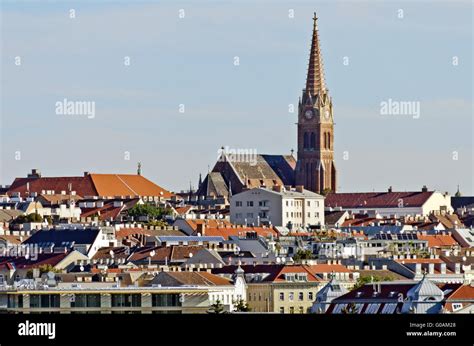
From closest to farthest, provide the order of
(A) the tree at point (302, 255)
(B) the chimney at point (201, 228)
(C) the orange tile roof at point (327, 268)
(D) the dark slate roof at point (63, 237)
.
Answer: (C) the orange tile roof at point (327, 268)
(A) the tree at point (302, 255)
(D) the dark slate roof at point (63, 237)
(B) the chimney at point (201, 228)

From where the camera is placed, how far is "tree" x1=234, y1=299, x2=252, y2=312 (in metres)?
64.1

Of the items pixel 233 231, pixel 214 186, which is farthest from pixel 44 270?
pixel 214 186

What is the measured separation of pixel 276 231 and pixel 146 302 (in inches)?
2610

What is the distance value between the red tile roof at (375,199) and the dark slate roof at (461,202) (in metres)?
6.78

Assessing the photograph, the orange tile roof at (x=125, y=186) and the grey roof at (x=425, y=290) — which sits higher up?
the orange tile roof at (x=125, y=186)

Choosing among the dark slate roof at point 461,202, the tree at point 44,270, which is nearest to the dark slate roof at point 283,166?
the dark slate roof at point 461,202

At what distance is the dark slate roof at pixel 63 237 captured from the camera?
101875 millimetres

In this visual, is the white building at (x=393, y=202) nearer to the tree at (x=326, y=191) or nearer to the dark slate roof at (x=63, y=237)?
the tree at (x=326, y=191)

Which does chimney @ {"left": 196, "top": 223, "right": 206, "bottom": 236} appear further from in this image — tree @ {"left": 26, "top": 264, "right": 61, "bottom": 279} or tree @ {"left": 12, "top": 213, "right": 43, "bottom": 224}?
tree @ {"left": 26, "top": 264, "right": 61, "bottom": 279}

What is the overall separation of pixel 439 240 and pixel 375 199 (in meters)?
52.4

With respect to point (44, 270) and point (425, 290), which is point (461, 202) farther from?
point (425, 290)

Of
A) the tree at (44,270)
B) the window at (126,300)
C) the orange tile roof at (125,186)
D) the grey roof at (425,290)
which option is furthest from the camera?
the orange tile roof at (125,186)
